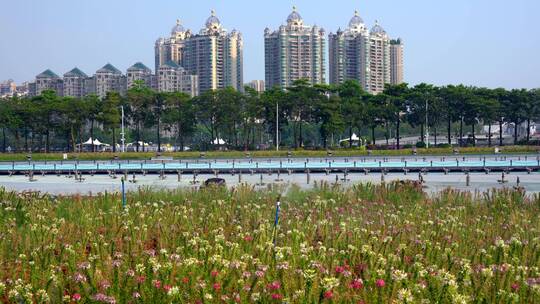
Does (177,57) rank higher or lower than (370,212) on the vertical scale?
higher

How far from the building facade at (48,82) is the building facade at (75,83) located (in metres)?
1.79

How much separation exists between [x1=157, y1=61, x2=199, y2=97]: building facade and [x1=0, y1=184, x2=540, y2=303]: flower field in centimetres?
10868

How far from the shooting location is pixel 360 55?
122 meters

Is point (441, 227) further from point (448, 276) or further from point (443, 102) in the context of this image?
point (443, 102)

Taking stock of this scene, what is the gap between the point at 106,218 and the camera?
15.0 m

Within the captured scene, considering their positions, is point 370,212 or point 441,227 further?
point 370,212

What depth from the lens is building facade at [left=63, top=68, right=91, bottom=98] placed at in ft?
430

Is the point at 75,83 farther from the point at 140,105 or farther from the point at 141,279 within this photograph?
the point at 141,279

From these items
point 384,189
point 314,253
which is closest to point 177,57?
point 384,189

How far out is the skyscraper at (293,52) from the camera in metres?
124

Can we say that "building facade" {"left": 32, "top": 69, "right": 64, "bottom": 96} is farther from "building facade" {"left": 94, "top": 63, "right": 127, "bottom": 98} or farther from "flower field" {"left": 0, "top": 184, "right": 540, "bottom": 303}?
"flower field" {"left": 0, "top": 184, "right": 540, "bottom": 303}

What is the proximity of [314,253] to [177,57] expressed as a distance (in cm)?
14503

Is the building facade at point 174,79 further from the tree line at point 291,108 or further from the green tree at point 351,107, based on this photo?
the green tree at point 351,107

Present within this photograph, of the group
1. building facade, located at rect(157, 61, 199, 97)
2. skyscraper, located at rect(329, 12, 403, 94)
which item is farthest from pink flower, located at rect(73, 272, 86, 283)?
building facade, located at rect(157, 61, 199, 97)
